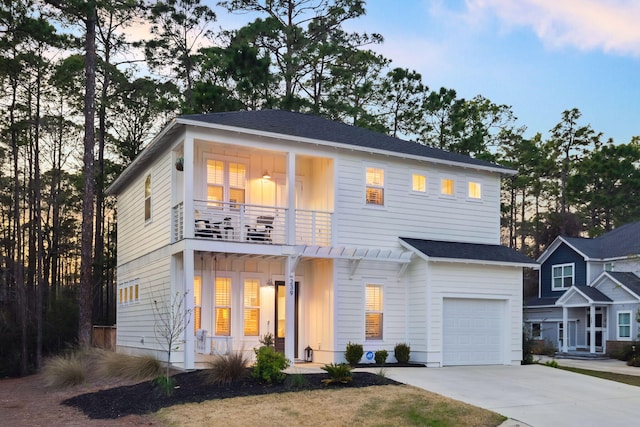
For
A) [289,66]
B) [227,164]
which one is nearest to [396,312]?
[227,164]

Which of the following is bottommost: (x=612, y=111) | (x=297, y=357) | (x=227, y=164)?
(x=297, y=357)

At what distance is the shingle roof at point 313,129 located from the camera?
17.2 metres

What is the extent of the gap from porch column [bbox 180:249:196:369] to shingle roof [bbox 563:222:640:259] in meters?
24.7

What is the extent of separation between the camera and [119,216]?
25.4 m

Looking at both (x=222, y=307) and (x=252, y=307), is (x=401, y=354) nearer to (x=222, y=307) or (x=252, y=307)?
(x=252, y=307)

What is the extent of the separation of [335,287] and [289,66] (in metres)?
18.4

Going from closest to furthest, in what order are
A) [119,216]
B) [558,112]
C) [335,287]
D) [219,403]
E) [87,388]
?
1. [219,403]
2. [87,388]
3. [335,287]
4. [119,216]
5. [558,112]

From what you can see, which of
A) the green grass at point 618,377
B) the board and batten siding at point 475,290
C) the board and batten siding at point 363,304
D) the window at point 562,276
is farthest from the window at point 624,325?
the board and batten siding at point 363,304

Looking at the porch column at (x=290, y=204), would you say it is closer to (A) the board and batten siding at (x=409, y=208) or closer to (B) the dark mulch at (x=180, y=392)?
(A) the board and batten siding at (x=409, y=208)

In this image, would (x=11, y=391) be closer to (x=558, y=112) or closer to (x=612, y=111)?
(x=612, y=111)

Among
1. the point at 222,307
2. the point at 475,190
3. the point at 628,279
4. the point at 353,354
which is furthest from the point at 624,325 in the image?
the point at 222,307

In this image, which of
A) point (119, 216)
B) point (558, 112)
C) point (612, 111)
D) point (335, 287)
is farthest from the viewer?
point (558, 112)

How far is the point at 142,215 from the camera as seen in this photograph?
21125mm

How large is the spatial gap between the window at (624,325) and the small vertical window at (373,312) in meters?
17.2
